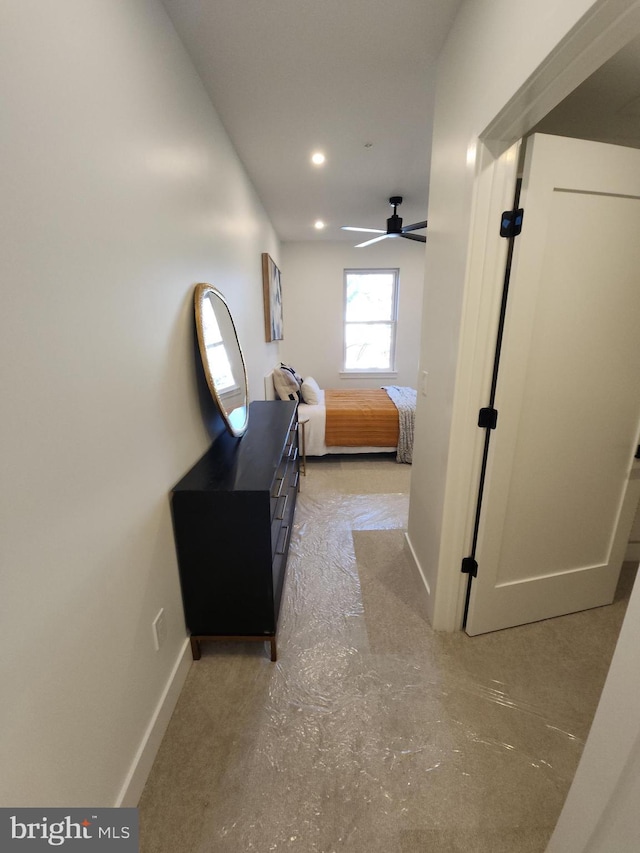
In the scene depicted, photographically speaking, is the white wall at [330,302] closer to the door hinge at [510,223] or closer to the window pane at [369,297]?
the window pane at [369,297]

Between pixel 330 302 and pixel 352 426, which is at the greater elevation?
pixel 330 302

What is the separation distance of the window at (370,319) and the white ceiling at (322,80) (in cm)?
232

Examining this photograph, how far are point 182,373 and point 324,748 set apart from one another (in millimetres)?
1486

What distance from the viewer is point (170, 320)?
1291mm

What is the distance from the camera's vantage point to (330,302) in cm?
516

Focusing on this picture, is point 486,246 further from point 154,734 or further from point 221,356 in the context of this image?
point 154,734

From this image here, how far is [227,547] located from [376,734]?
861 millimetres

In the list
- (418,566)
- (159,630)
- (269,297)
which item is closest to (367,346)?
(269,297)

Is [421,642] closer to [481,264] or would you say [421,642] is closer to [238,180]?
[481,264]

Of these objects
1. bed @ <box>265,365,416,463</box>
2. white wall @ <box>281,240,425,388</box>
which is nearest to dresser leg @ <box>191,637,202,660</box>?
bed @ <box>265,365,416,463</box>

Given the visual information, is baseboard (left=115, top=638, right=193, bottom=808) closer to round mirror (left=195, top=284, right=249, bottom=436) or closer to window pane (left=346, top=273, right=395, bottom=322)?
round mirror (left=195, top=284, right=249, bottom=436)

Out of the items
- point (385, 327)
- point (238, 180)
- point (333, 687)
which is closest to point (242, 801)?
point (333, 687)

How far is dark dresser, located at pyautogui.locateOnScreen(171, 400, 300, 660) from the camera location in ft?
4.25

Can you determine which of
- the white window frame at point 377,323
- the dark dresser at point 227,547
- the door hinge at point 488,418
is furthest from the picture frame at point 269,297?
the door hinge at point 488,418
